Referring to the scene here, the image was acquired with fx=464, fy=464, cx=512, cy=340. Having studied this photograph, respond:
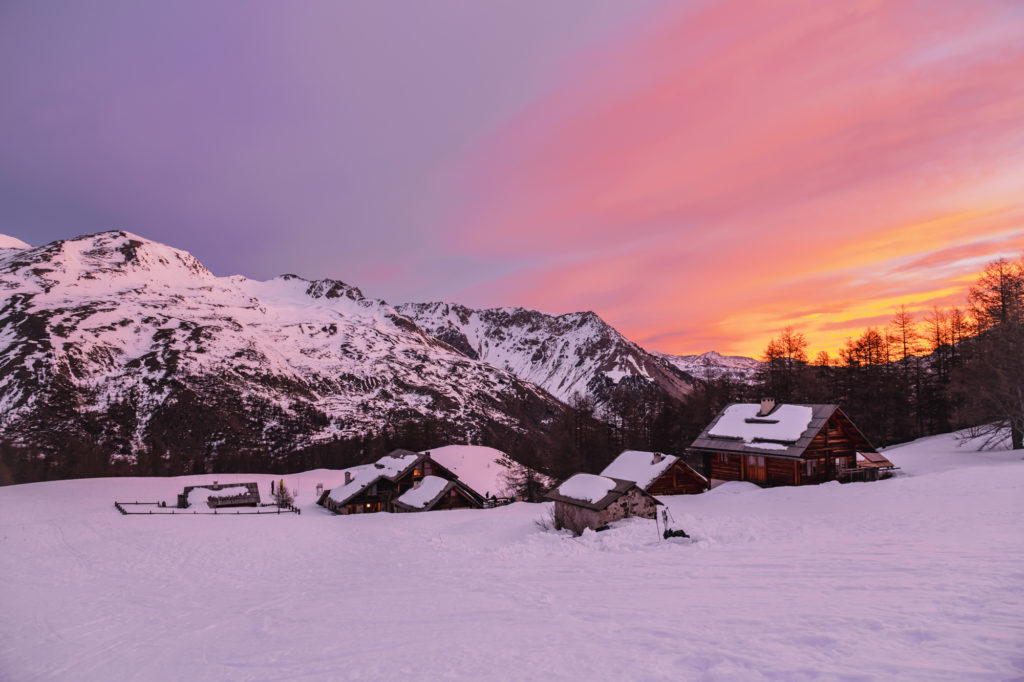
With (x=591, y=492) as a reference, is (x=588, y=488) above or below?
above

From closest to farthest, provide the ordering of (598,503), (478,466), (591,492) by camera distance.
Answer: (598,503) → (591,492) → (478,466)

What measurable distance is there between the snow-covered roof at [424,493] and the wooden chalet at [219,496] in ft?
61.1

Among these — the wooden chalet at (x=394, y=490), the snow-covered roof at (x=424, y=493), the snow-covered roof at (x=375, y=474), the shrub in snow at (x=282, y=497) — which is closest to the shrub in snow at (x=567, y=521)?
the snow-covered roof at (x=424, y=493)

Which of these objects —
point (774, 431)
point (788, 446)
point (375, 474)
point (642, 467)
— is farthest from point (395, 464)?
point (788, 446)

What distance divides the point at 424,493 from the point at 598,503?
32209 millimetres

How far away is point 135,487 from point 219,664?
60.3 metres

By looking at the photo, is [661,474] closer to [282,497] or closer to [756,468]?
[756,468]

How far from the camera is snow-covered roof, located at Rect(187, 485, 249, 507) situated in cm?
5544

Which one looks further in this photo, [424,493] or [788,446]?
[424,493]

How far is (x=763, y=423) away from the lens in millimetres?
39500

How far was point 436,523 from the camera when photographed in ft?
118

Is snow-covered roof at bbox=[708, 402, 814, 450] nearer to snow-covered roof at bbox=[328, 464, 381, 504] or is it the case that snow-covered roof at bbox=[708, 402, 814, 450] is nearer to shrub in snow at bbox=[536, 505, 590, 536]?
shrub in snow at bbox=[536, 505, 590, 536]

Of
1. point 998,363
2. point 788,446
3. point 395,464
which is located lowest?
point 395,464

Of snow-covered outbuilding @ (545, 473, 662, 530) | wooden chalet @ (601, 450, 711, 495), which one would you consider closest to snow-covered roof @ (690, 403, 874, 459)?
wooden chalet @ (601, 450, 711, 495)
